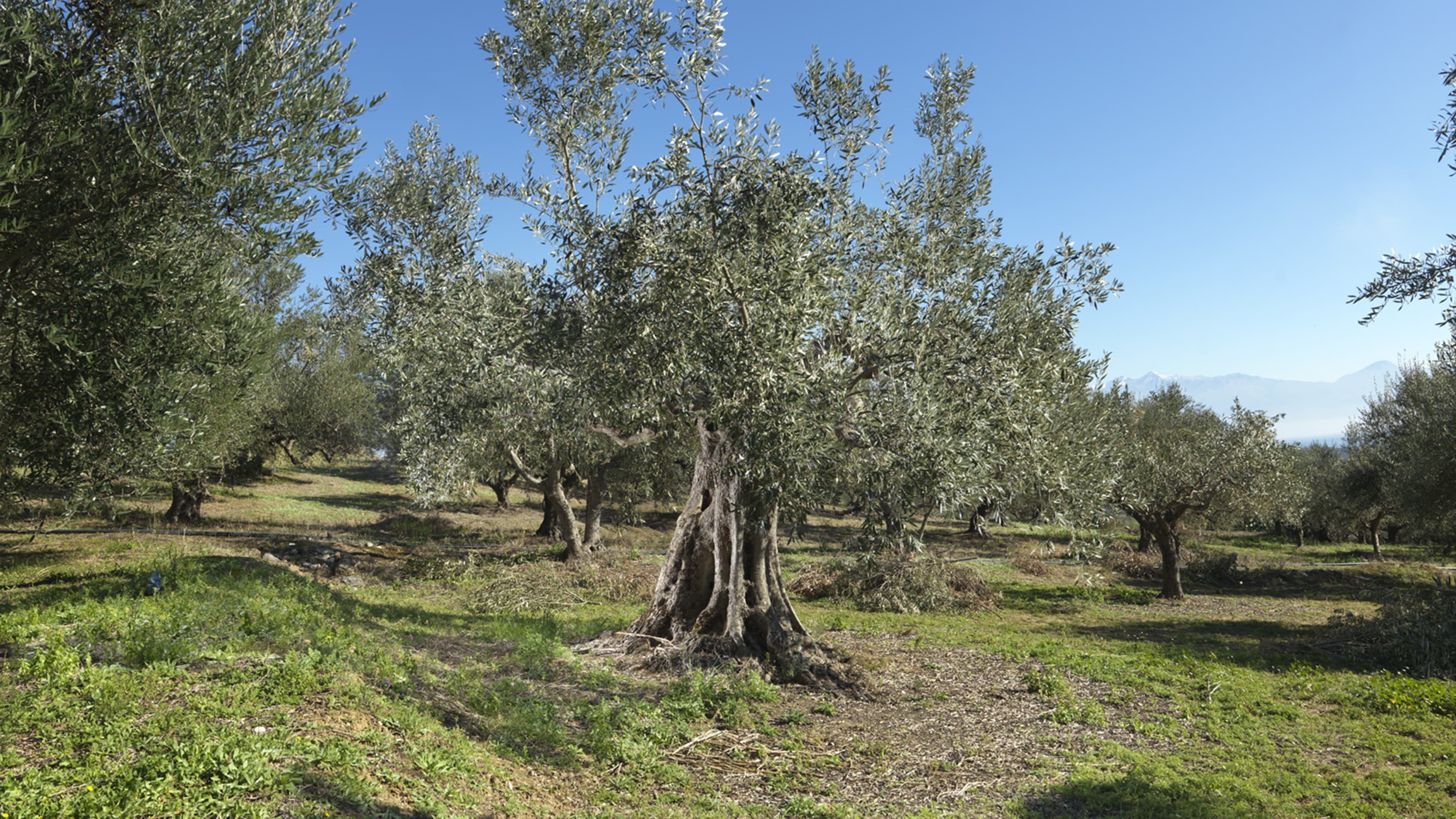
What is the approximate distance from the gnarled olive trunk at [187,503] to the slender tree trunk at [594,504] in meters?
15.3

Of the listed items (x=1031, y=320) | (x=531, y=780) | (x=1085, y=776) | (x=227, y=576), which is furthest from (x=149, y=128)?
(x=1085, y=776)

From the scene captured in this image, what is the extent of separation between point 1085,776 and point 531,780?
24.0 feet

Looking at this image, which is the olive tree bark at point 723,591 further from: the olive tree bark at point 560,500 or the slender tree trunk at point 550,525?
the slender tree trunk at point 550,525

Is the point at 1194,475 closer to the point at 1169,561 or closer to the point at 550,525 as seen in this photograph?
the point at 1169,561

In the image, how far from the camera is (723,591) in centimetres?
1531

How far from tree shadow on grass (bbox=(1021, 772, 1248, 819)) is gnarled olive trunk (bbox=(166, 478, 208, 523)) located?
3210 centimetres

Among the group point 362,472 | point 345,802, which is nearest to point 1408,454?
point 345,802

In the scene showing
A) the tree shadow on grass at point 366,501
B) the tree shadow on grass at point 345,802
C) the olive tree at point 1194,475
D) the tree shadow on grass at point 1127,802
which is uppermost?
the olive tree at point 1194,475

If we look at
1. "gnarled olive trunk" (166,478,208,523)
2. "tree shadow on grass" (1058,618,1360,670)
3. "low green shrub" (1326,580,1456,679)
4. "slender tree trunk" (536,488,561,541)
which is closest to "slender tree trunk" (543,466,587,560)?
"slender tree trunk" (536,488,561,541)

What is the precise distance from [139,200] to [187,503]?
1075 inches

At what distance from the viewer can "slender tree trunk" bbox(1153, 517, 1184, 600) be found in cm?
2617

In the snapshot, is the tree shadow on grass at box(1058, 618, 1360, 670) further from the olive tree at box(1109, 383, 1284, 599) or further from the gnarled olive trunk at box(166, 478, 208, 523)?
the gnarled olive trunk at box(166, 478, 208, 523)

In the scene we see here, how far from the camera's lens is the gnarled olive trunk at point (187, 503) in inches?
1182

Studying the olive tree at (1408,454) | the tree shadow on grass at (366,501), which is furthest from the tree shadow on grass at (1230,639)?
the tree shadow on grass at (366,501)
